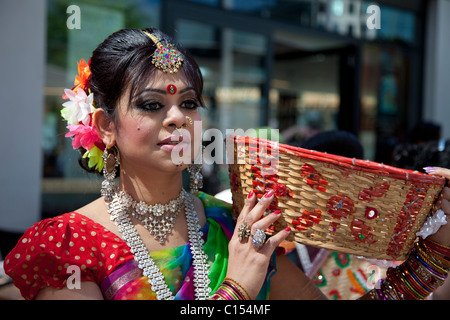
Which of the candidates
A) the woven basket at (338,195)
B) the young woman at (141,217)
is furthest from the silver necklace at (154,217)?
the woven basket at (338,195)

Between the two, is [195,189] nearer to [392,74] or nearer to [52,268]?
[52,268]

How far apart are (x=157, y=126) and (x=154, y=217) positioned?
0.33m

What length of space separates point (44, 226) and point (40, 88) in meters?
3.70

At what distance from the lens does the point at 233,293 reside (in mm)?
1337

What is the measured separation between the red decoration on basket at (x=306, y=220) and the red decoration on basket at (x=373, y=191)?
0.13 metres

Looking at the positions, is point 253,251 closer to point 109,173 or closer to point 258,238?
point 258,238

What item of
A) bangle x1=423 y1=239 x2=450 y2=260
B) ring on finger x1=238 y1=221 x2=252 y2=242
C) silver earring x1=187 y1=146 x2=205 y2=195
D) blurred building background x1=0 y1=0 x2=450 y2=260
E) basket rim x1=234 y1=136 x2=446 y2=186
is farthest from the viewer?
blurred building background x1=0 y1=0 x2=450 y2=260

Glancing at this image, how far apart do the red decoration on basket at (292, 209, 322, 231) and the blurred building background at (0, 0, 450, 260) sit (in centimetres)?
75

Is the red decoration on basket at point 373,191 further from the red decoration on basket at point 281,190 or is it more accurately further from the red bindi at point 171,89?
the red bindi at point 171,89

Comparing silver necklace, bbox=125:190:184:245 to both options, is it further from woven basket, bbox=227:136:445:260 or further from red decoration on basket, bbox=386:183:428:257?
red decoration on basket, bbox=386:183:428:257

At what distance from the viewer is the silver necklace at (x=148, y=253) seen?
1427 millimetres

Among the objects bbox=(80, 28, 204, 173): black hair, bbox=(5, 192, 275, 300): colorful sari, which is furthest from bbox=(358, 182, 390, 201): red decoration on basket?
bbox=(80, 28, 204, 173): black hair

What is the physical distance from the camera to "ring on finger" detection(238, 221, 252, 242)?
140cm
